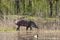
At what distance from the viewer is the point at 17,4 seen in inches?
1897

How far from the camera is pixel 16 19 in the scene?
37.4 meters

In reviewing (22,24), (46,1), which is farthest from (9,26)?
(46,1)

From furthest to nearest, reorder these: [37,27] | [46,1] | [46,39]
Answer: [46,1] < [37,27] < [46,39]

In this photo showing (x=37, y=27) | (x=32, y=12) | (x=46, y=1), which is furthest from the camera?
(x=32, y=12)

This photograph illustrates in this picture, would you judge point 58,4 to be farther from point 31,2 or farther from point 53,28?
point 53,28

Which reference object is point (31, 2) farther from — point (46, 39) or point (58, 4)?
point (46, 39)

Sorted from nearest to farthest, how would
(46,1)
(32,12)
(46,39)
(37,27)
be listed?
(46,39) → (37,27) → (46,1) → (32,12)

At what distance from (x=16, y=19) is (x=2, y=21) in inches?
70.5

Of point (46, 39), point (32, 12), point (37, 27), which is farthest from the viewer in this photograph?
point (32, 12)

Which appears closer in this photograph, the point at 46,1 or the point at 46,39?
the point at 46,39

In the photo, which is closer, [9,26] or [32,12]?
[9,26]

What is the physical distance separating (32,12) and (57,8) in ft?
14.7

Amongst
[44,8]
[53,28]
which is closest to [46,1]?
[44,8]

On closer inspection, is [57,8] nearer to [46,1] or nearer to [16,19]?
[46,1]
